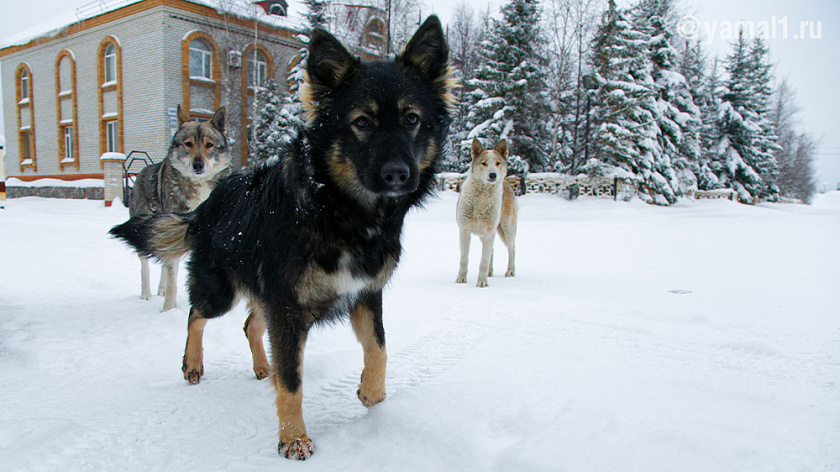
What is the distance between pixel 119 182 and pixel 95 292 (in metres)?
14.6

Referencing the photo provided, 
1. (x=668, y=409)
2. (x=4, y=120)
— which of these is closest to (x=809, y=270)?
(x=668, y=409)

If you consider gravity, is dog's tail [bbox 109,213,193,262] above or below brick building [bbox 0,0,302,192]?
below

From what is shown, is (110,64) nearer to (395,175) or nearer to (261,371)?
(261,371)

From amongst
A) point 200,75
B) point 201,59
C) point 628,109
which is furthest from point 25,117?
point 628,109

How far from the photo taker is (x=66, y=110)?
26.2 m

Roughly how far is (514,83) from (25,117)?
2841cm

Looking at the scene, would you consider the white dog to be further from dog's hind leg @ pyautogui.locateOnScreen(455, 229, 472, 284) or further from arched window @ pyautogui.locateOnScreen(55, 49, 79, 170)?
arched window @ pyautogui.locateOnScreen(55, 49, 79, 170)

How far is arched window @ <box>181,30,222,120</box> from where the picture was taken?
74.8 feet

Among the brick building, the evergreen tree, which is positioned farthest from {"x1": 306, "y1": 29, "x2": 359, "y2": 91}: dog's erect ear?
the brick building

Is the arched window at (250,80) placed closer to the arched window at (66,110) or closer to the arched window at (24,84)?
the arched window at (66,110)

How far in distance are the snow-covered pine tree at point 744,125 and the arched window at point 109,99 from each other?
33470 mm

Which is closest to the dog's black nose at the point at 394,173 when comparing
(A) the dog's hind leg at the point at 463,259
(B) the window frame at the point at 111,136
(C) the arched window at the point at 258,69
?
(A) the dog's hind leg at the point at 463,259

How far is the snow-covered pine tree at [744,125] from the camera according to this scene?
2867 centimetres

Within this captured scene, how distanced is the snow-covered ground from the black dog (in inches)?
13.7
